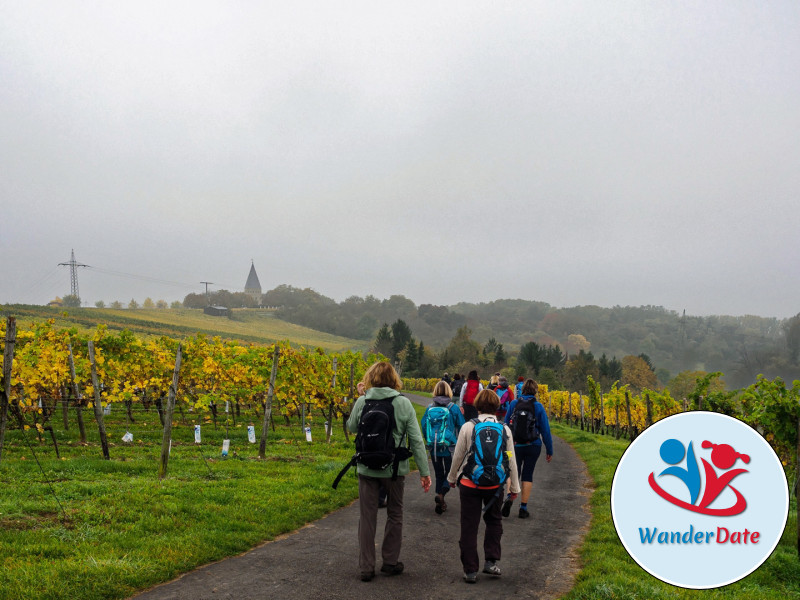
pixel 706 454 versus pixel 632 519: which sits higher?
pixel 706 454

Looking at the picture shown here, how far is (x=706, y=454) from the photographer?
12.4ft

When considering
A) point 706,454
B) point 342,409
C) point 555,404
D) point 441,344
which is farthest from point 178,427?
point 441,344

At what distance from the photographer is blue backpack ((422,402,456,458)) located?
7863mm

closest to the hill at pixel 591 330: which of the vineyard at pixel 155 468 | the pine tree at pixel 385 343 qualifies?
the pine tree at pixel 385 343

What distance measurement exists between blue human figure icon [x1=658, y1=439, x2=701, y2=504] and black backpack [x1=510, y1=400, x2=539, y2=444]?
3.76 m

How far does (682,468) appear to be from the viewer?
3822mm

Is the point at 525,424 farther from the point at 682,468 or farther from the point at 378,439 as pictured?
the point at 682,468

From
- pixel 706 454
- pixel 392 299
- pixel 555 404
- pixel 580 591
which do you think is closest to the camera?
pixel 706 454

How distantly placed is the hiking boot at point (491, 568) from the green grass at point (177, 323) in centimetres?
2790

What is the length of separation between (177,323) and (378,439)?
78678 millimetres

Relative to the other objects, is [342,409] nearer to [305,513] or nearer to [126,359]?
[126,359]

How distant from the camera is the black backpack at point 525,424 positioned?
762 centimetres

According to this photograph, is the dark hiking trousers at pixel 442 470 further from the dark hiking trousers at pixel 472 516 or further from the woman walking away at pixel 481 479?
the dark hiking trousers at pixel 472 516

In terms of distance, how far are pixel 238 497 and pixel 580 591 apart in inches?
197
